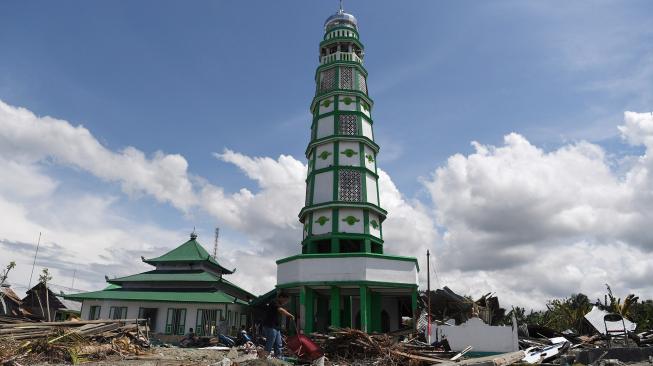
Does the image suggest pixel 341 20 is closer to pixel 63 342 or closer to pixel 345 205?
pixel 345 205

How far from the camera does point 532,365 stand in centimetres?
1157

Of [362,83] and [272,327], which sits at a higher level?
[362,83]

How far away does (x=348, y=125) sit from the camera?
3150cm

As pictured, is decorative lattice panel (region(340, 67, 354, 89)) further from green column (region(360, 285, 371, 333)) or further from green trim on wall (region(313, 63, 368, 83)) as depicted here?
green column (region(360, 285, 371, 333))

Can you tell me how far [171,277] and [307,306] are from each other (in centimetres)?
1283

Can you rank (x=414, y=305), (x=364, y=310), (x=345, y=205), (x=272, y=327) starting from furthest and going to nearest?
(x=345, y=205)
(x=414, y=305)
(x=364, y=310)
(x=272, y=327)

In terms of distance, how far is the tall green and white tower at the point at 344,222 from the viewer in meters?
25.0

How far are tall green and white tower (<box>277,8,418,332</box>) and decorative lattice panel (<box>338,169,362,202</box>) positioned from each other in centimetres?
6

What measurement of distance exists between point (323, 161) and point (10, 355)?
22.1 meters

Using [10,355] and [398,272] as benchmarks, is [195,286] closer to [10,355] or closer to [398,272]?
[398,272]

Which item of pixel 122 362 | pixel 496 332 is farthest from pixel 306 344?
pixel 496 332

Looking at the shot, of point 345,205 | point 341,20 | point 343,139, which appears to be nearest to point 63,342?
point 345,205

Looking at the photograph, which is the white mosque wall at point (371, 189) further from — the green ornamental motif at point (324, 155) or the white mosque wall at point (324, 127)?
the white mosque wall at point (324, 127)

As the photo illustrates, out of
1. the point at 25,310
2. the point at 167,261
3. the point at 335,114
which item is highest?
the point at 335,114
